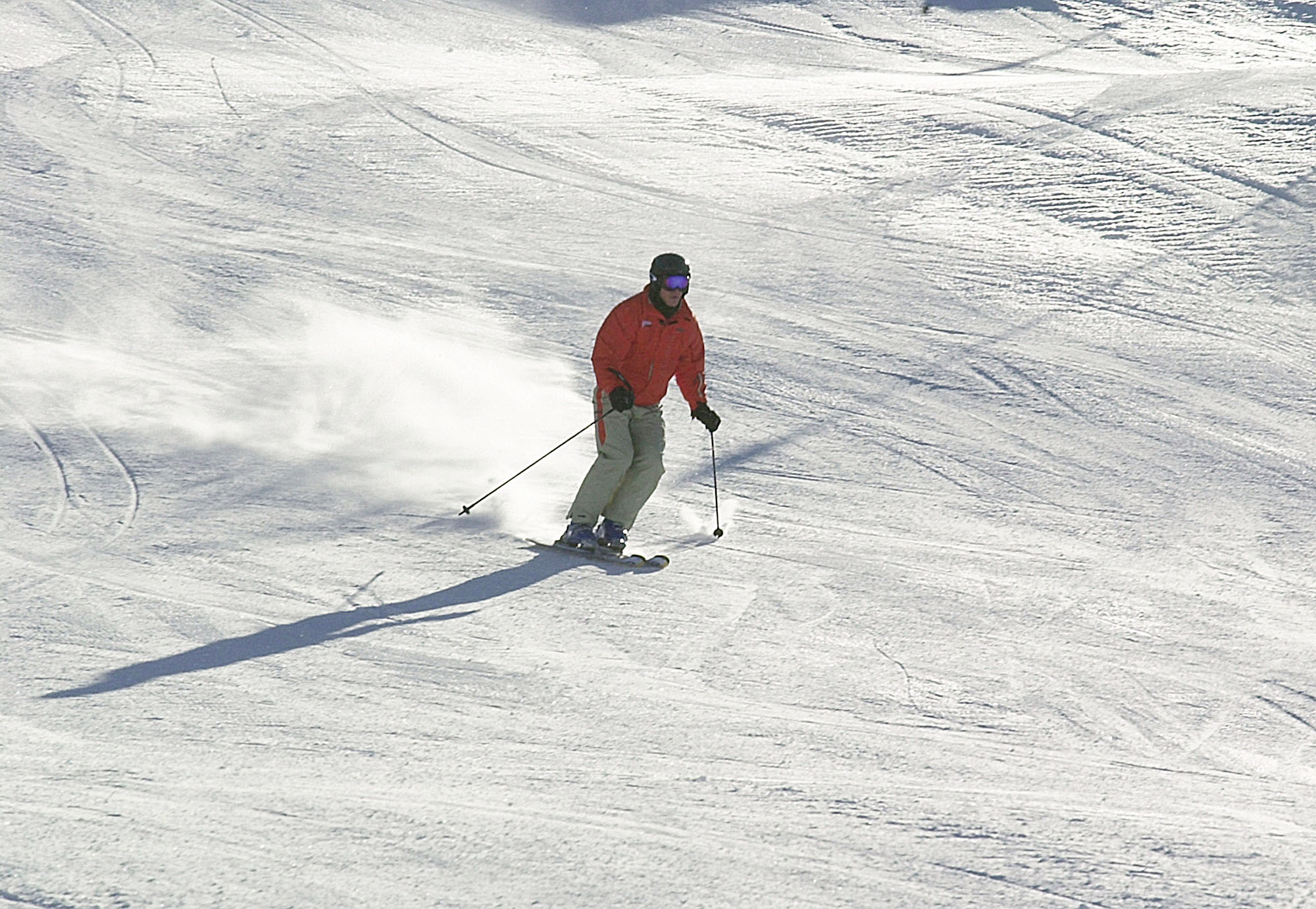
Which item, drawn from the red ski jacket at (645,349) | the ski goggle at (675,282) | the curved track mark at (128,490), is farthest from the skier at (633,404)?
the curved track mark at (128,490)

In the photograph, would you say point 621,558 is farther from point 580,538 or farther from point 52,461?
point 52,461

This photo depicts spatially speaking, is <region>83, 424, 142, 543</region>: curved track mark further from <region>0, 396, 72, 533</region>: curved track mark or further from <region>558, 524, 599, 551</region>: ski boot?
<region>558, 524, 599, 551</region>: ski boot

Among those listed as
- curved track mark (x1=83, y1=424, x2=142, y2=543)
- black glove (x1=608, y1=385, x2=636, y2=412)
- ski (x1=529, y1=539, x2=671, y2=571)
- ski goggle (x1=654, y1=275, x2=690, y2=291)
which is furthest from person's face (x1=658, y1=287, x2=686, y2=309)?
curved track mark (x1=83, y1=424, x2=142, y2=543)

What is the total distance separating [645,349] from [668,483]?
1.25 m

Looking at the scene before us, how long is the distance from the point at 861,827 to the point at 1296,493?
14.1 feet

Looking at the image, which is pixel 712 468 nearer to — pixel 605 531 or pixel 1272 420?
pixel 605 531

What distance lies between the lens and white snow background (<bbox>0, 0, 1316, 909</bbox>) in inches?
167

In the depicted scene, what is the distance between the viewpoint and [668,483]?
737 centimetres

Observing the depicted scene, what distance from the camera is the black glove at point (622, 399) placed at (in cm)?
608

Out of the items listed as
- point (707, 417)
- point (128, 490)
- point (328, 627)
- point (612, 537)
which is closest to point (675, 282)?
point (707, 417)

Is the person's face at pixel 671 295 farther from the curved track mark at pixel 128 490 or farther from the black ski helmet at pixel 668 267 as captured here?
the curved track mark at pixel 128 490

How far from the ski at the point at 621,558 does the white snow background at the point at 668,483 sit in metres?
0.21

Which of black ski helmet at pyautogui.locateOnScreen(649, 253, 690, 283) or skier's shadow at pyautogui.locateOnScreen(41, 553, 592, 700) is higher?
black ski helmet at pyautogui.locateOnScreen(649, 253, 690, 283)

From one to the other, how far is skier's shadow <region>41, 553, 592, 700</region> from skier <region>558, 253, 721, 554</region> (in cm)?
28
